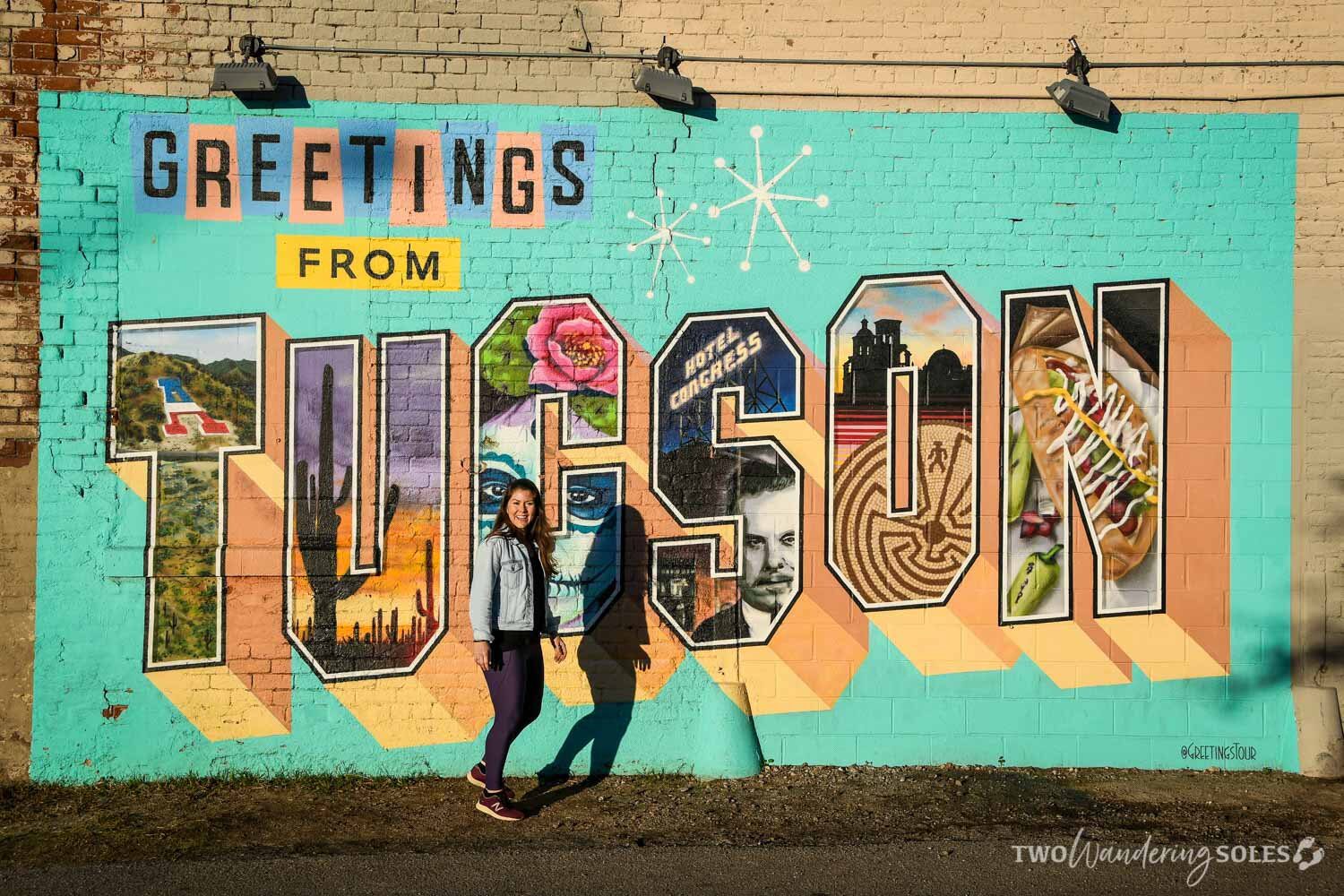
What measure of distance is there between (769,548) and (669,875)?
207 cm

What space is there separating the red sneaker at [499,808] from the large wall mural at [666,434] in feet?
2.24

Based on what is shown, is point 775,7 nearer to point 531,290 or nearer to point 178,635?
point 531,290

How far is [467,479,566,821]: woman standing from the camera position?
5.57 m

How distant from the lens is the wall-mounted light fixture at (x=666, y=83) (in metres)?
6.19

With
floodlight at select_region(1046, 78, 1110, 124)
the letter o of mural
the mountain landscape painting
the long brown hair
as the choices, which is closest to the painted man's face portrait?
the letter o of mural

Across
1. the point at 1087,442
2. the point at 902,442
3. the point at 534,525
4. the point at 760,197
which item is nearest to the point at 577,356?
the point at 534,525

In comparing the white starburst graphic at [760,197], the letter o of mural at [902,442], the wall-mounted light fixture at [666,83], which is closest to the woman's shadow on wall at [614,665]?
the letter o of mural at [902,442]

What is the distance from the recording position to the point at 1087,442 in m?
6.47

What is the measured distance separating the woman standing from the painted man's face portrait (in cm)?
128

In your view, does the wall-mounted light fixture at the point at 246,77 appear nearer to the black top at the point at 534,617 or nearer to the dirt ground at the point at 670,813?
the black top at the point at 534,617

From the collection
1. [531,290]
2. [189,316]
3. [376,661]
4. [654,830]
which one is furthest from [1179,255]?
[189,316]

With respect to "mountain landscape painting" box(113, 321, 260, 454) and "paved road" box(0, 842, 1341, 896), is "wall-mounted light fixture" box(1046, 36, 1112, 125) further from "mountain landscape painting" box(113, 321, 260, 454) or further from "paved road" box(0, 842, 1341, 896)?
"mountain landscape painting" box(113, 321, 260, 454)

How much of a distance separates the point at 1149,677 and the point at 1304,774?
38.9 inches

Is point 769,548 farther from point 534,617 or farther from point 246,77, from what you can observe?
point 246,77
